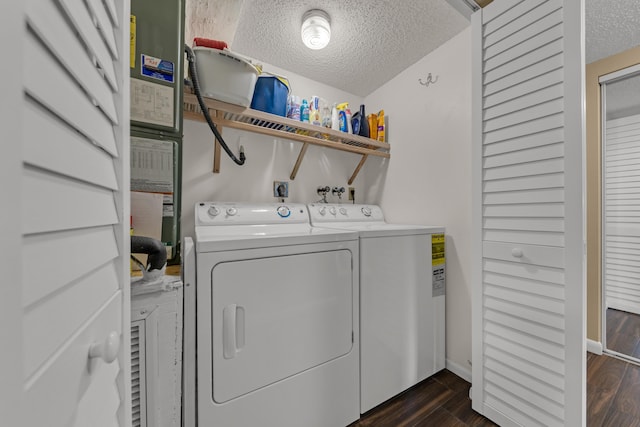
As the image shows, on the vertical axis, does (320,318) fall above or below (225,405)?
above

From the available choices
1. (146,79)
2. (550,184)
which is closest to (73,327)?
(146,79)

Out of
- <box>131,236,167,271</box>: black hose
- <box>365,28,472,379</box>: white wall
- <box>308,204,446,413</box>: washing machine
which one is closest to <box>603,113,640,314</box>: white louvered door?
<box>365,28,472,379</box>: white wall

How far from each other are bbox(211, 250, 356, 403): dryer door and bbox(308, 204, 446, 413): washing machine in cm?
16

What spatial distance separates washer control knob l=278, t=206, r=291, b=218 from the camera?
1.80 m

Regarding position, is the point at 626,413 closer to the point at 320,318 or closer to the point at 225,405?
the point at 320,318

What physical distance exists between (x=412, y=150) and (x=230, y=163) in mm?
1464

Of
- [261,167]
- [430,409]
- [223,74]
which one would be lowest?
[430,409]

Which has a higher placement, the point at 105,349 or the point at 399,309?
the point at 105,349

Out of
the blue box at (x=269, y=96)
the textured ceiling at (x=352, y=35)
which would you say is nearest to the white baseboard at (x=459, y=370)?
the blue box at (x=269, y=96)

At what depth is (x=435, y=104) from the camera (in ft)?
6.30

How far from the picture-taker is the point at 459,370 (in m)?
1.74

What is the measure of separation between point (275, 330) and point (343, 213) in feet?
3.83

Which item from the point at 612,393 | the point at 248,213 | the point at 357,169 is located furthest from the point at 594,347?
the point at 248,213

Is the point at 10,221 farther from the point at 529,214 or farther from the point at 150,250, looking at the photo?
the point at 529,214
